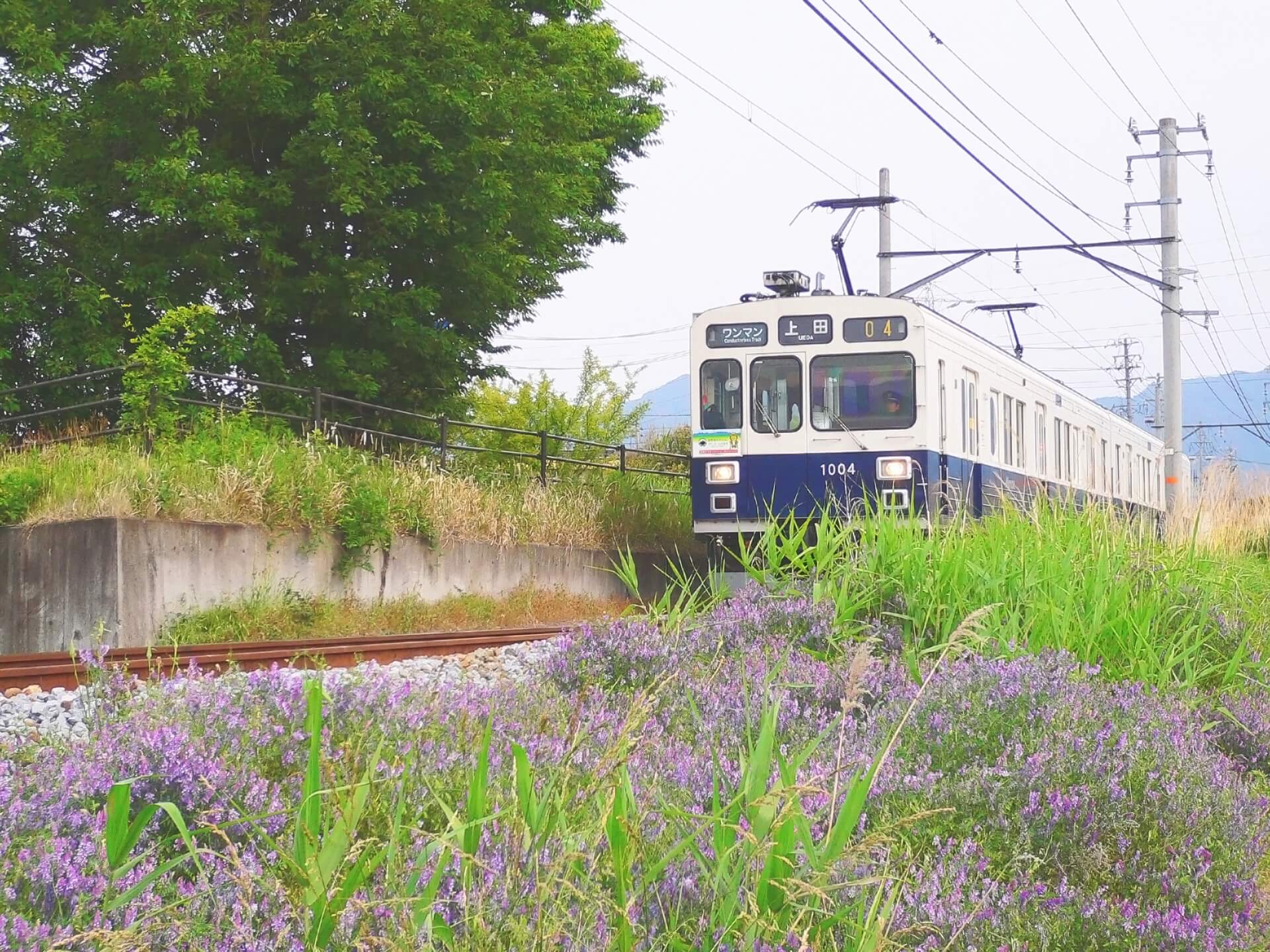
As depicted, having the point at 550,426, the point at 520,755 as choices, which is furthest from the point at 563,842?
the point at 550,426

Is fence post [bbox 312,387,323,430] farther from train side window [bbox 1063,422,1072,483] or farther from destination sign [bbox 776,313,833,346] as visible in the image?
train side window [bbox 1063,422,1072,483]

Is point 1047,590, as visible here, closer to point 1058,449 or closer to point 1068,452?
point 1058,449

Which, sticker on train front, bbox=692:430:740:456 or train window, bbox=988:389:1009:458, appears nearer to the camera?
sticker on train front, bbox=692:430:740:456

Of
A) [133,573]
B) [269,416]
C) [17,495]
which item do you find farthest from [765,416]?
[17,495]

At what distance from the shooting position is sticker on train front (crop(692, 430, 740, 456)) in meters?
14.8

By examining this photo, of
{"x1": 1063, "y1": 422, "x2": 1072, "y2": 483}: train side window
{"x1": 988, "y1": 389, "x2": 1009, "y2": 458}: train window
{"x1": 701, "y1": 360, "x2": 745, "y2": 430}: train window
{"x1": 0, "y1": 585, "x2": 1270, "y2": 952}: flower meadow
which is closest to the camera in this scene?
{"x1": 0, "y1": 585, "x2": 1270, "y2": 952}: flower meadow

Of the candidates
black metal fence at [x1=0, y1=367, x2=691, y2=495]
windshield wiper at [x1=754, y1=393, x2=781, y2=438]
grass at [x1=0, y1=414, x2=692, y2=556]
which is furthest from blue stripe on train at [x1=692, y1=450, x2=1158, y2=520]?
black metal fence at [x1=0, y1=367, x2=691, y2=495]

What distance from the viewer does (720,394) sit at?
14984 millimetres

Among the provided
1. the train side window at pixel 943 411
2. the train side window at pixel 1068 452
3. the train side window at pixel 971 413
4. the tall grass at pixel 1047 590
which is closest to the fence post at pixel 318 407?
the train side window at pixel 943 411

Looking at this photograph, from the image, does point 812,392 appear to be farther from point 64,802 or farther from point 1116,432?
point 64,802

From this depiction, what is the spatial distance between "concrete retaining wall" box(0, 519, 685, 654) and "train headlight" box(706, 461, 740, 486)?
388cm

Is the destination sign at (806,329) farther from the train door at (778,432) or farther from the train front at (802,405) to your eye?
the train door at (778,432)

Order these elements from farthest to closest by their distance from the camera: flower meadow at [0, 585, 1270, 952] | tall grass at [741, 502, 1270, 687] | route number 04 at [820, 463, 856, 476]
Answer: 1. route number 04 at [820, 463, 856, 476]
2. tall grass at [741, 502, 1270, 687]
3. flower meadow at [0, 585, 1270, 952]

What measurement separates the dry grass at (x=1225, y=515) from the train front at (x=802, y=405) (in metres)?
2.66
